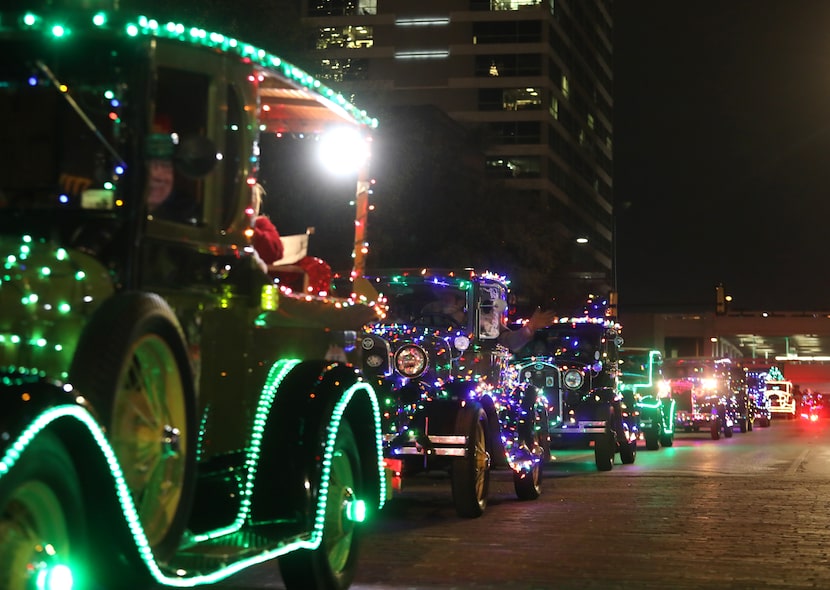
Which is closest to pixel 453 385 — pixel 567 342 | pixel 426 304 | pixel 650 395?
pixel 426 304

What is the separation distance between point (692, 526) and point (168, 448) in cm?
740

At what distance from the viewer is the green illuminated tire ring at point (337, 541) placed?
283 inches

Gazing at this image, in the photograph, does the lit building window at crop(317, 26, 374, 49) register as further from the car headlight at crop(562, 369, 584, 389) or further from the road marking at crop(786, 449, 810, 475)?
the car headlight at crop(562, 369, 584, 389)

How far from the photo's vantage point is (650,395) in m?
29.1

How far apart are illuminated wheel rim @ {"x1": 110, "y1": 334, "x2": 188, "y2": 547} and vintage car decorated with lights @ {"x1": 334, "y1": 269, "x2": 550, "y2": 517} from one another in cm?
722

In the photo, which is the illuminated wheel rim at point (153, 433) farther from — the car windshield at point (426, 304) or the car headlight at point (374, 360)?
the car windshield at point (426, 304)

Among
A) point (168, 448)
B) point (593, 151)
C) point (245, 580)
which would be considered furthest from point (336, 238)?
point (593, 151)

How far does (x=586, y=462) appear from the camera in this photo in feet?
77.2

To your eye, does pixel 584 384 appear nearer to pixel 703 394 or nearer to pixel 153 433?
pixel 703 394

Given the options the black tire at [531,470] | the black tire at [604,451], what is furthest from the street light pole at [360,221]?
the black tire at [604,451]

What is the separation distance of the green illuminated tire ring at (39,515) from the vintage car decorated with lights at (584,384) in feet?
50.3

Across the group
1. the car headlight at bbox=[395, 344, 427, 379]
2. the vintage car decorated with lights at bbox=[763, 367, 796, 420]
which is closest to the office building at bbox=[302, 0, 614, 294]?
the vintage car decorated with lights at bbox=[763, 367, 796, 420]

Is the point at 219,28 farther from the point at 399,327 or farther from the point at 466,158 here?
the point at 466,158

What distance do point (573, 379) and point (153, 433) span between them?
17.3 m
